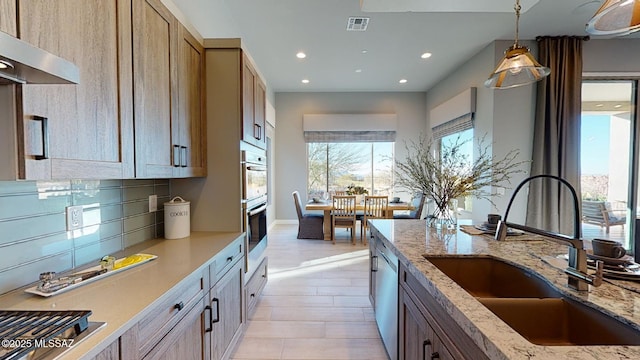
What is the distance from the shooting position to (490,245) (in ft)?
5.73

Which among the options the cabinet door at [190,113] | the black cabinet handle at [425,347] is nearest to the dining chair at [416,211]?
the black cabinet handle at [425,347]

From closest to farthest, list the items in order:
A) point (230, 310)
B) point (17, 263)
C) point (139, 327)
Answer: point (139, 327) < point (17, 263) < point (230, 310)

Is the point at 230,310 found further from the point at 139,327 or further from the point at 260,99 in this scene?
the point at 260,99

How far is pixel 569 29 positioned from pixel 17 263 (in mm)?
5810

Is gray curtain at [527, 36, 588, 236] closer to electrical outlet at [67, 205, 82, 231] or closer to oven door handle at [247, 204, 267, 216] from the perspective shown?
oven door handle at [247, 204, 267, 216]

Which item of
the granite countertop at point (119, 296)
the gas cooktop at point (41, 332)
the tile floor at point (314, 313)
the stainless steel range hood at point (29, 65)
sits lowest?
the tile floor at point (314, 313)

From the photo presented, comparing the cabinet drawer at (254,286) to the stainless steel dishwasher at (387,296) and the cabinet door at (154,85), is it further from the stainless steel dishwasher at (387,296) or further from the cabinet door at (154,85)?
the cabinet door at (154,85)

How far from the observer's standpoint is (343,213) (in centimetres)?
515

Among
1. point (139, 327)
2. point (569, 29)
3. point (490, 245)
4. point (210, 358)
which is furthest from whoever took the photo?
point (569, 29)

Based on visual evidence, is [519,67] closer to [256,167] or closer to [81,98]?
[256,167]

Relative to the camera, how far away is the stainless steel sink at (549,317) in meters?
0.91

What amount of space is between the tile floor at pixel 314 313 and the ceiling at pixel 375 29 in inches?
108

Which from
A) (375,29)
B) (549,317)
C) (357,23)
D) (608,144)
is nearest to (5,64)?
(549,317)

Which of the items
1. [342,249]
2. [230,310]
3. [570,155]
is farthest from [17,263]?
[570,155]
